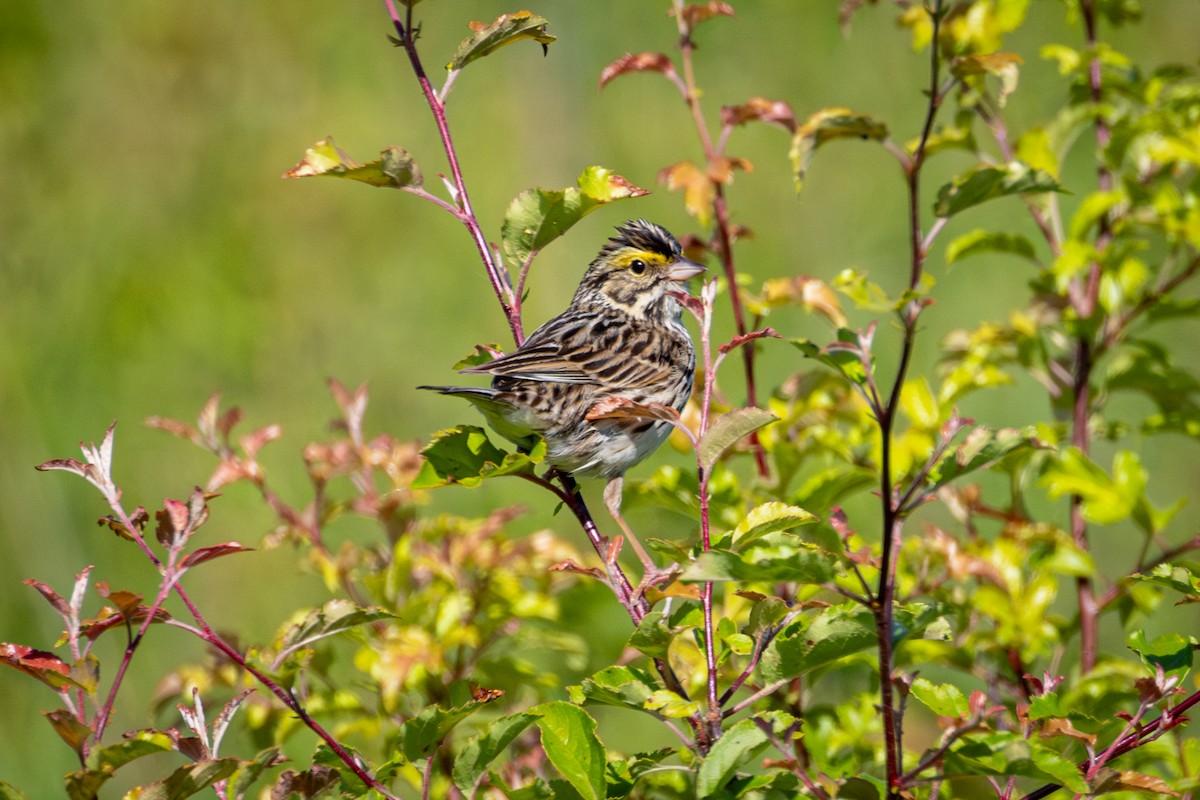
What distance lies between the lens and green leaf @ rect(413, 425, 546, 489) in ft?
6.94

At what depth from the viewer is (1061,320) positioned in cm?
301

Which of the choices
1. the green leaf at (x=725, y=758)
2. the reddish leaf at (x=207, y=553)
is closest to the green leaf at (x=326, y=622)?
the reddish leaf at (x=207, y=553)

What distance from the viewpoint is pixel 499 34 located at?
6.54ft

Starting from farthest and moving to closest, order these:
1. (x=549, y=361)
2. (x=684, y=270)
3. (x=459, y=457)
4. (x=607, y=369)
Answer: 1. (x=684, y=270)
2. (x=607, y=369)
3. (x=549, y=361)
4. (x=459, y=457)

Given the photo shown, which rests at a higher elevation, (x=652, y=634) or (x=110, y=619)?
(x=110, y=619)

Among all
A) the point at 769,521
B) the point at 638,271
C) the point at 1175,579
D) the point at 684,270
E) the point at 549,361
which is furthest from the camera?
the point at 638,271

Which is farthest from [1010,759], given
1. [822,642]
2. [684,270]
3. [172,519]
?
[684,270]

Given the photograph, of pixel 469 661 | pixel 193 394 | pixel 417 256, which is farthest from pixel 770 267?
pixel 469 661

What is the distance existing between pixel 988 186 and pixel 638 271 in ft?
5.69

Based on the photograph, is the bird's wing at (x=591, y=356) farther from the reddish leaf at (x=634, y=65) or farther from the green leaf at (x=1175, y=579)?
the green leaf at (x=1175, y=579)

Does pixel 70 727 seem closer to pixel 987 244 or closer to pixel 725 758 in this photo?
pixel 725 758

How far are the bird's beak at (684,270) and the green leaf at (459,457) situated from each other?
1279mm

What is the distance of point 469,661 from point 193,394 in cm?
354

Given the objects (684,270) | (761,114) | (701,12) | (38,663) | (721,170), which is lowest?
(38,663)
